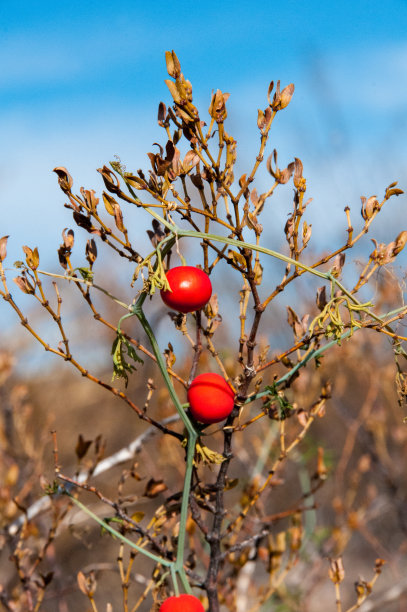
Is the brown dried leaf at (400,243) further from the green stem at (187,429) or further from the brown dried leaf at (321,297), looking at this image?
the green stem at (187,429)

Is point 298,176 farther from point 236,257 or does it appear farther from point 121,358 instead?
point 121,358

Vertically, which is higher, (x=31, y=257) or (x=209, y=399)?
(x=31, y=257)

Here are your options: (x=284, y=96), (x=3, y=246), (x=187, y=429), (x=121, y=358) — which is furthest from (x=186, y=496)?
(x=284, y=96)

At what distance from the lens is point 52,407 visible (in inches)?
215

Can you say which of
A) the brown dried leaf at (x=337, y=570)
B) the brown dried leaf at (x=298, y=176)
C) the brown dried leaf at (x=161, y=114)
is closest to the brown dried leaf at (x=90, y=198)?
the brown dried leaf at (x=161, y=114)

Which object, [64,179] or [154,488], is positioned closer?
[64,179]

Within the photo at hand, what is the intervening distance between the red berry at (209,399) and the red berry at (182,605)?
22cm

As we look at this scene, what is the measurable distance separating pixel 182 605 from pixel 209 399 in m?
0.26

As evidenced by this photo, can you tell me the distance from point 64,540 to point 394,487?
127 inches

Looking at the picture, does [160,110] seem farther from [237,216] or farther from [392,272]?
[392,272]

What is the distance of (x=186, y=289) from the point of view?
0.71 meters

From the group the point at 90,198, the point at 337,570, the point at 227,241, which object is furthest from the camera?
the point at 337,570

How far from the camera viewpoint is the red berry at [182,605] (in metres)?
0.75

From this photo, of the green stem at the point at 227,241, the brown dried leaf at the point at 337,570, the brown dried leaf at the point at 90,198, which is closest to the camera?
the green stem at the point at 227,241
